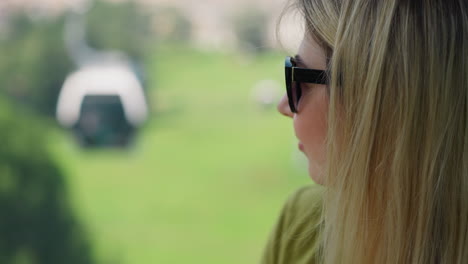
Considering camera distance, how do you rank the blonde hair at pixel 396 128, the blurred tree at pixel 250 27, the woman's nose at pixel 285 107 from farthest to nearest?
the blurred tree at pixel 250 27 → the woman's nose at pixel 285 107 → the blonde hair at pixel 396 128

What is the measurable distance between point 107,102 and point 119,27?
341 millimetres

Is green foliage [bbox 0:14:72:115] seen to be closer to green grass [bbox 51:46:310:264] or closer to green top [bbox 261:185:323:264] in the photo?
green grass [bbox 51:46:310:264]

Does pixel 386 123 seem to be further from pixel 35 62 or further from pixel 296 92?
pixel 35 62

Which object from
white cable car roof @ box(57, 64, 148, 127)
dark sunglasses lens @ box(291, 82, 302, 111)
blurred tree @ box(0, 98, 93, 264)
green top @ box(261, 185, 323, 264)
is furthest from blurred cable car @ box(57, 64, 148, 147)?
dark sunglasses lens @ box(291, 82, 302, 111)

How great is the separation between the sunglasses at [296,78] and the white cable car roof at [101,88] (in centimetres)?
174

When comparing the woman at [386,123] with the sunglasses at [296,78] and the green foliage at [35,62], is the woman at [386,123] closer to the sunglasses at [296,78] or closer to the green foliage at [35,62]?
the sunglasses at [296,78]

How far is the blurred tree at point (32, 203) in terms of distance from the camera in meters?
2.51

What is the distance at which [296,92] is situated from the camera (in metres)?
0.78

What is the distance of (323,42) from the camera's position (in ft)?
2.43

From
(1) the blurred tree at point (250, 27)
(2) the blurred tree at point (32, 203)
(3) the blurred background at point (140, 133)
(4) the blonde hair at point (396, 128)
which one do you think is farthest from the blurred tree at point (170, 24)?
(4) the blonde hair at point (396, 128)

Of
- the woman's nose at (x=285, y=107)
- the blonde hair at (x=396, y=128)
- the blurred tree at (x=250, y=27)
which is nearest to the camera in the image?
the blonde hair at (x=396, y=128)

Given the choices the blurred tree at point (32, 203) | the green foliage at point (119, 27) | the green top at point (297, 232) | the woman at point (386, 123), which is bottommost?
the blurred tree at point (32, 203)

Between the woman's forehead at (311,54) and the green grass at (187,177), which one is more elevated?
the woman's forehead at (311,54)

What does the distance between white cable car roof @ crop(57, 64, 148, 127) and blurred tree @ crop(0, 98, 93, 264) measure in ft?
0.45
